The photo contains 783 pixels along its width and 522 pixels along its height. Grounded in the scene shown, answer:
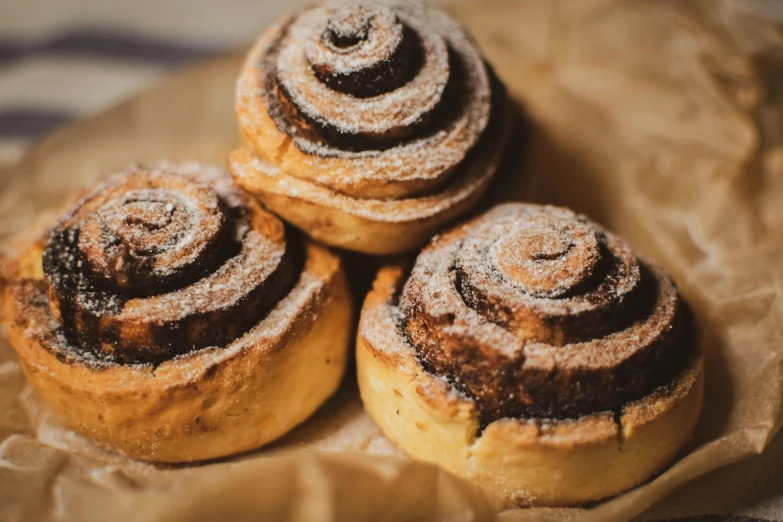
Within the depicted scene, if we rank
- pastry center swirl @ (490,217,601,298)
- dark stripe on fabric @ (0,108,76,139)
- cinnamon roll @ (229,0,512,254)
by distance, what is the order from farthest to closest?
dark stripe on fabric @ (0,108,76,139), cinnamon roll @ (229,0,512,254), pastry center swirl @ (490,217,601,298)

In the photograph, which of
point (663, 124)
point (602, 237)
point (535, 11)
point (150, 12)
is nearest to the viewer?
point (602, 237)

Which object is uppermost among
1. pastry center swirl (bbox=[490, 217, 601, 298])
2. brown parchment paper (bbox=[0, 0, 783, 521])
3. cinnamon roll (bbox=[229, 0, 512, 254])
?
cinnamon roll (bbox=[229, 0, 512, 254])

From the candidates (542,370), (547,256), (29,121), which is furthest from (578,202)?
(29,121)

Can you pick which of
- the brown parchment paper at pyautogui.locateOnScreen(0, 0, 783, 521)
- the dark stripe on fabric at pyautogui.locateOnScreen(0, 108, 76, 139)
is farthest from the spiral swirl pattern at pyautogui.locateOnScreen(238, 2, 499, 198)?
the dark stripe on fabric at pyautogui.locateOnScreen(0, 108, 76, 139)

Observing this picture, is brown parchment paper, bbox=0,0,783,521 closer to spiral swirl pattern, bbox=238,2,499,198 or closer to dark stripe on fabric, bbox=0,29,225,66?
spiral swirl pattern, bbox=238,2,499,198

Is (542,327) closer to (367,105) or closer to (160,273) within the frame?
(367,105)

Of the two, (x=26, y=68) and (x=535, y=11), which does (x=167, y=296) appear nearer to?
(x=535, y=11)

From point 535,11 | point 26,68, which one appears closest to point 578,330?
point 535,11
